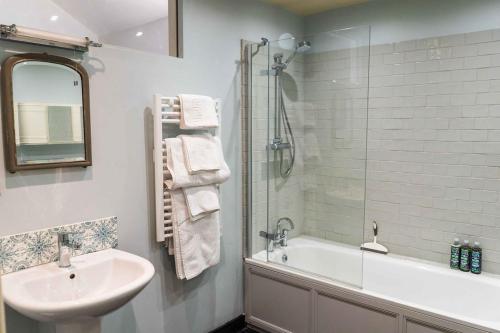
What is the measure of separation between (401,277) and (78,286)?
7.74 ft

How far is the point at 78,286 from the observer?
1.89 meters

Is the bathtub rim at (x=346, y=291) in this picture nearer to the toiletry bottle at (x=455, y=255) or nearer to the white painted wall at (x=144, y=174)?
the white painted wall at (x=144, y=174)

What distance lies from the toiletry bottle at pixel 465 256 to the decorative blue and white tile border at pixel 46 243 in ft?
8.12

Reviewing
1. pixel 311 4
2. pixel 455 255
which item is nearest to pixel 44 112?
pixel 311 4

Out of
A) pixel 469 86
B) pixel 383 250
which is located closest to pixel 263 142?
pixel 383 250

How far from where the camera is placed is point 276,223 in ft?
10.8

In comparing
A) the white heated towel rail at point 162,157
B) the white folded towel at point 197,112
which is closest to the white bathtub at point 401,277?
the white heated towel rail at point 162,157

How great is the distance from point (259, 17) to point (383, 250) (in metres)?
2.26

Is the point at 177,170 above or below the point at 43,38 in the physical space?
below

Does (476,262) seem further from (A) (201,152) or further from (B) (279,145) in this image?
(A) (201,152)

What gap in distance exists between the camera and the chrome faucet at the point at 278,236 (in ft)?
10.4

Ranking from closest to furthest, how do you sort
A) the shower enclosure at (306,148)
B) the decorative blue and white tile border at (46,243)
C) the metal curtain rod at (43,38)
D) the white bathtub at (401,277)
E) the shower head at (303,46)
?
1. the metal curtain rod at (43,38)
2. the decorative blue and white tile border at (46,243)
3. the white bathtub at (401,277)
4. the shower enclosure at (306,148)
5. the shower head at (303,46)

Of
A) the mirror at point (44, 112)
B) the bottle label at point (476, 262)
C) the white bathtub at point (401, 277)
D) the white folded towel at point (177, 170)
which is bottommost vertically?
the white bathtub at point (401, 277)

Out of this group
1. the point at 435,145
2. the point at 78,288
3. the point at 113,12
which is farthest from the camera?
the point at 435,145
